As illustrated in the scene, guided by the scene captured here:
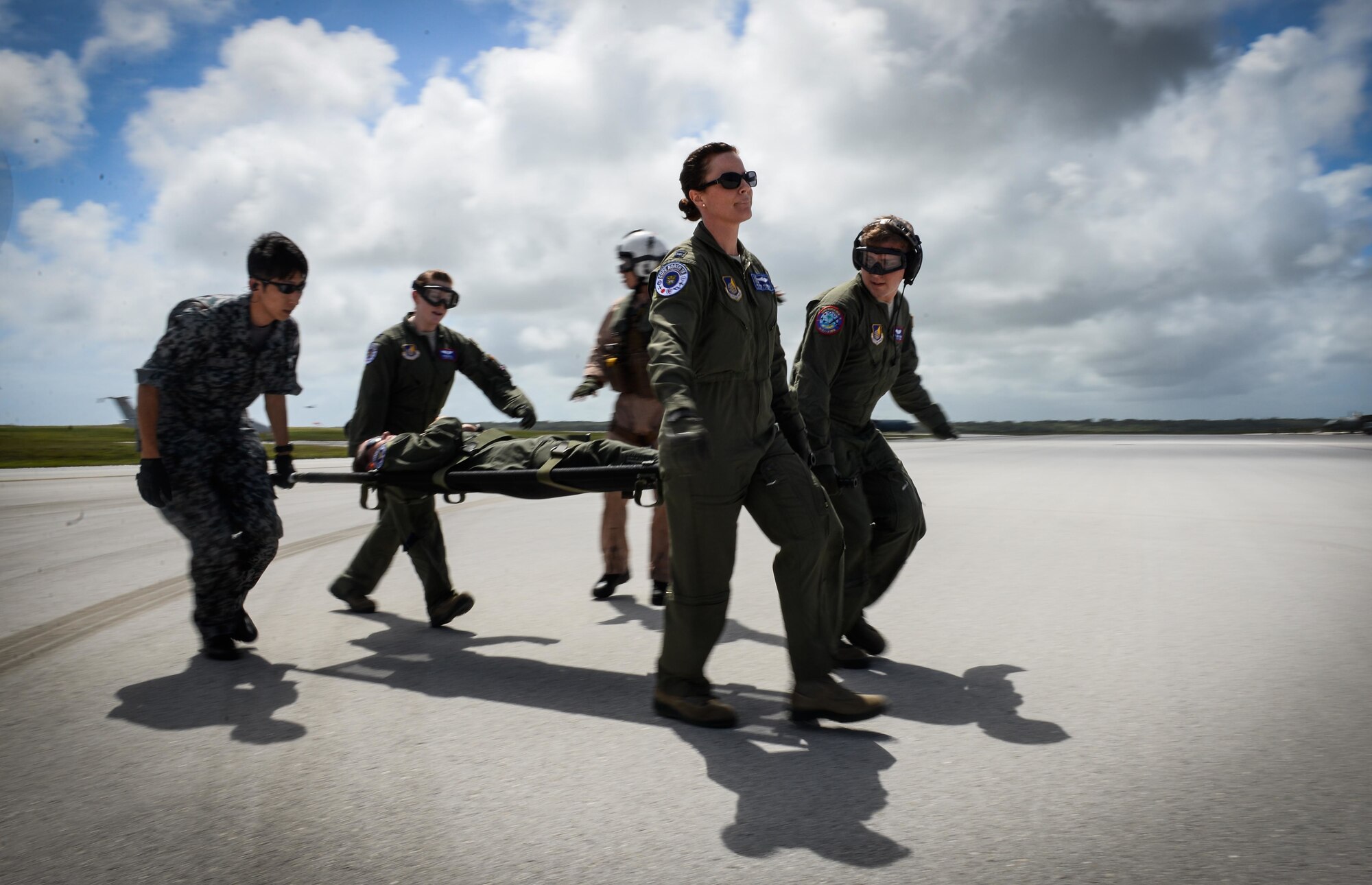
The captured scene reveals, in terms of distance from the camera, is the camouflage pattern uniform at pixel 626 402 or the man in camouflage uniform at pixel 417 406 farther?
the camouflage pattern uniform at pixel 626 402

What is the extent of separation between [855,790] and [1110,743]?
1012mm

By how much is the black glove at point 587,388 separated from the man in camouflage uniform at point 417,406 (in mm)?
309

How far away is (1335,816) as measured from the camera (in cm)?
272

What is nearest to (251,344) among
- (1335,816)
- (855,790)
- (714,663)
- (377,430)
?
(377,430)

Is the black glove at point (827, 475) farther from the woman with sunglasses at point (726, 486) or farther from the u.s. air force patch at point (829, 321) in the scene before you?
the u.s. air force patch at point (829, 321)

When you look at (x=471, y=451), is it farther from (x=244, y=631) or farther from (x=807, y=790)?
(x=807, y=790)

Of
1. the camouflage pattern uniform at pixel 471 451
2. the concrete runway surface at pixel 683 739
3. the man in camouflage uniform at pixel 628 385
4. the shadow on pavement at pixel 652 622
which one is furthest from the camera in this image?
the man in camouflage uniform at pixel 628 385

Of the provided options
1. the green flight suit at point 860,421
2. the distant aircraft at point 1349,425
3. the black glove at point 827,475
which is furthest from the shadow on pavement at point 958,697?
the distant aircraft at point 1349,425

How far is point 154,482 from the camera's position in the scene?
4.63m

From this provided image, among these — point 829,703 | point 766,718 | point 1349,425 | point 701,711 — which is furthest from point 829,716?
point 1349,425

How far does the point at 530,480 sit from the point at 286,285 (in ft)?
5.07

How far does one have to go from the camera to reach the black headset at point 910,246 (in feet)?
15.0

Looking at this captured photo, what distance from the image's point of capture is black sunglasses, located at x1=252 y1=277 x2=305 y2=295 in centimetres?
477

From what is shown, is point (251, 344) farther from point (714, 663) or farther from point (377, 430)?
point (714, 663)
